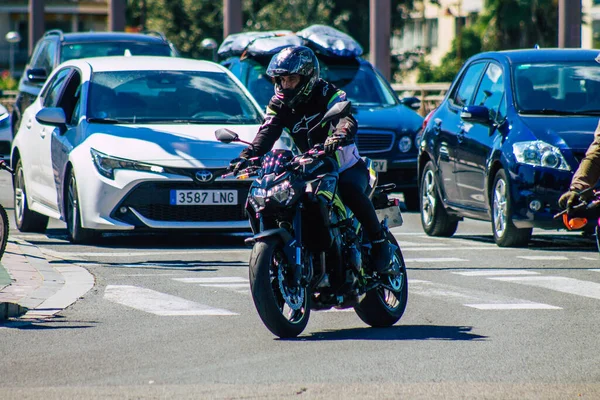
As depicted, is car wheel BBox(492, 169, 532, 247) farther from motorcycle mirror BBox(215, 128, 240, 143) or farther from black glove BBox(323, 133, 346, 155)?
black glove BBox(323, 133, 346, 155)

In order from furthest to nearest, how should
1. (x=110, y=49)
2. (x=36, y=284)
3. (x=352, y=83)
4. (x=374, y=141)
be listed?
1. (x=110, y=49)
2. (x=352, y=83)
3. (x=374, y=141)
4. (x=36, y=284)

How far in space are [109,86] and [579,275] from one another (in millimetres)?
4998

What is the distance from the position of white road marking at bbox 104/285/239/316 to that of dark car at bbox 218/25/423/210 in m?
8.25

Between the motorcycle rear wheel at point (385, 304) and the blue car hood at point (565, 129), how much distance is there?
4305 millimetres

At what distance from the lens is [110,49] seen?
20531 millimetres

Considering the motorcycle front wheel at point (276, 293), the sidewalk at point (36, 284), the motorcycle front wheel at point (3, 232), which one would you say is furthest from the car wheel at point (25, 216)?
the motorcycle front wheel at point (276, 293)

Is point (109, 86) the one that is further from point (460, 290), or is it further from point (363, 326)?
point (363, 326)

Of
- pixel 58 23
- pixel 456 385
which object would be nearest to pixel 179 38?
pixel 58 23

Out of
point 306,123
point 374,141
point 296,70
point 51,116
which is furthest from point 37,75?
point 296,70

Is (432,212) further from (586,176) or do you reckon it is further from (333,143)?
(333,143)

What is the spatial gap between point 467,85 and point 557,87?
1.35 m

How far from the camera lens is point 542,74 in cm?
1386

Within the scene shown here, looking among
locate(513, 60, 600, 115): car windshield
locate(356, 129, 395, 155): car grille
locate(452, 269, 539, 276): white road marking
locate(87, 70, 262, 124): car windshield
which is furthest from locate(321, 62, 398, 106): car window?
locate(452, 269, 539, 276): white road marking

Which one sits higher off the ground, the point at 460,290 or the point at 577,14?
the point at 577,14
